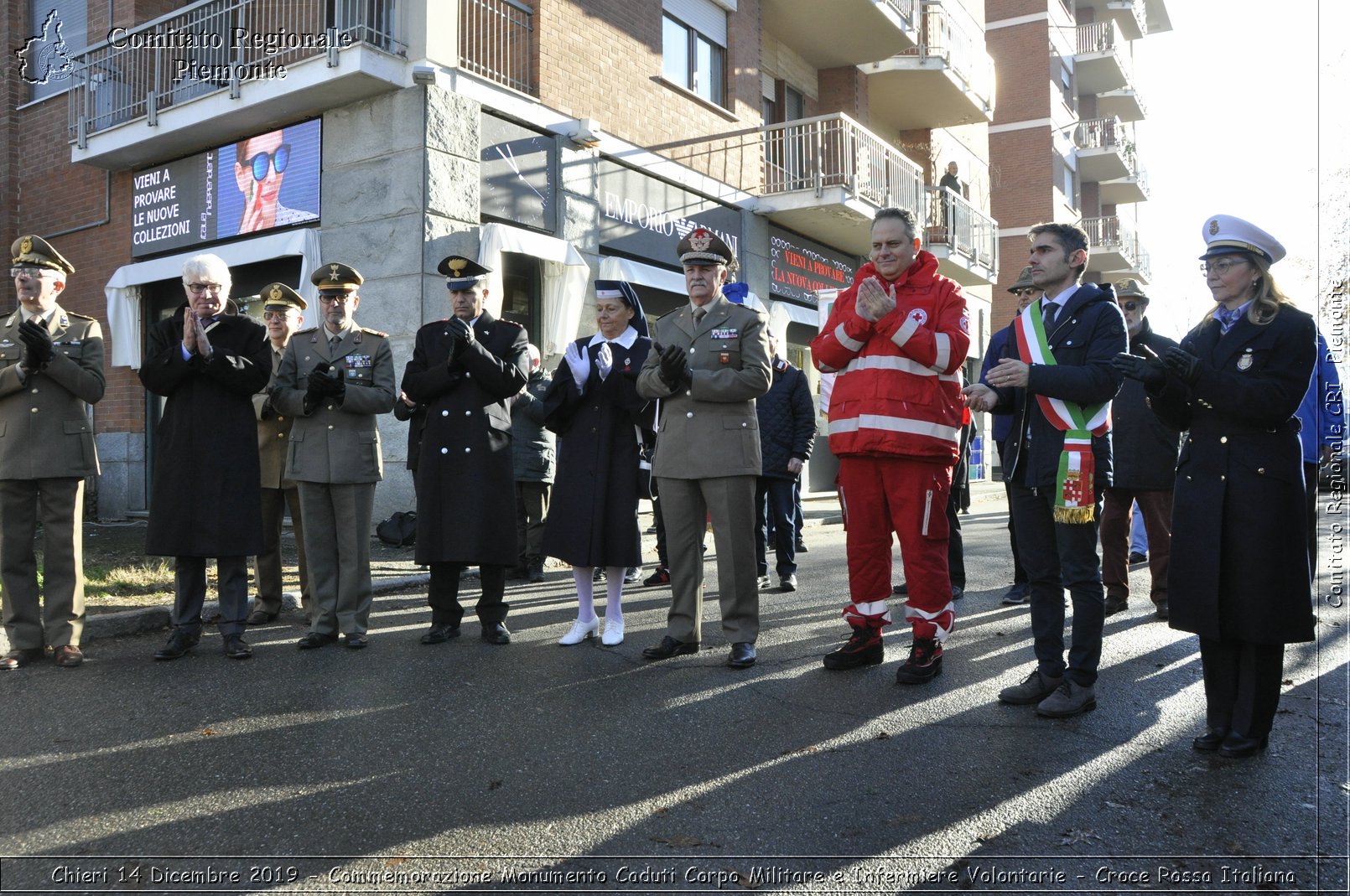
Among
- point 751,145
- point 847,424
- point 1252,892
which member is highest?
point 751,145

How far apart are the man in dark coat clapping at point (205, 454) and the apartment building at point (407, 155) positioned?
582 centimetres

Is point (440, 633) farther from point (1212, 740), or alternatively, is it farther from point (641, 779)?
point (1212, 740)

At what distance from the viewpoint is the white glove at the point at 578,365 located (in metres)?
6.24

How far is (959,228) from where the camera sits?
23.7 m

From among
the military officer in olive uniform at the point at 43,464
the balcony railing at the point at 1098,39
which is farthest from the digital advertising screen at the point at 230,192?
the balcony railing at the point at 1098,39

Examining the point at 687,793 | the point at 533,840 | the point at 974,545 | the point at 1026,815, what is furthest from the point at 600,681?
the point at 974,545

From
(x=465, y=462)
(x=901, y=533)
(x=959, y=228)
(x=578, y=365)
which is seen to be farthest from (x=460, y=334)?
(x=959, y=228)

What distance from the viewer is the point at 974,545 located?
1179 centimetres

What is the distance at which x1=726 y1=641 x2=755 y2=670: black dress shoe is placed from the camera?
5535 millimetres

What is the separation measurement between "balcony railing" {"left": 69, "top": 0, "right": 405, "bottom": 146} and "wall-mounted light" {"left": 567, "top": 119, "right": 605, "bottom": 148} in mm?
2585

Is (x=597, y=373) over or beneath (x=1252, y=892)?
over

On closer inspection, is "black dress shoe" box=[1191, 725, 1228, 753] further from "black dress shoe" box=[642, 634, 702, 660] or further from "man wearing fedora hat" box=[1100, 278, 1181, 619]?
"man wearing fedora hat" box=[1100, 278, 1181, 619]

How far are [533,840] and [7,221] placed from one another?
55.8 ft

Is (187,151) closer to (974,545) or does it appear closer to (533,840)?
(974,545)
